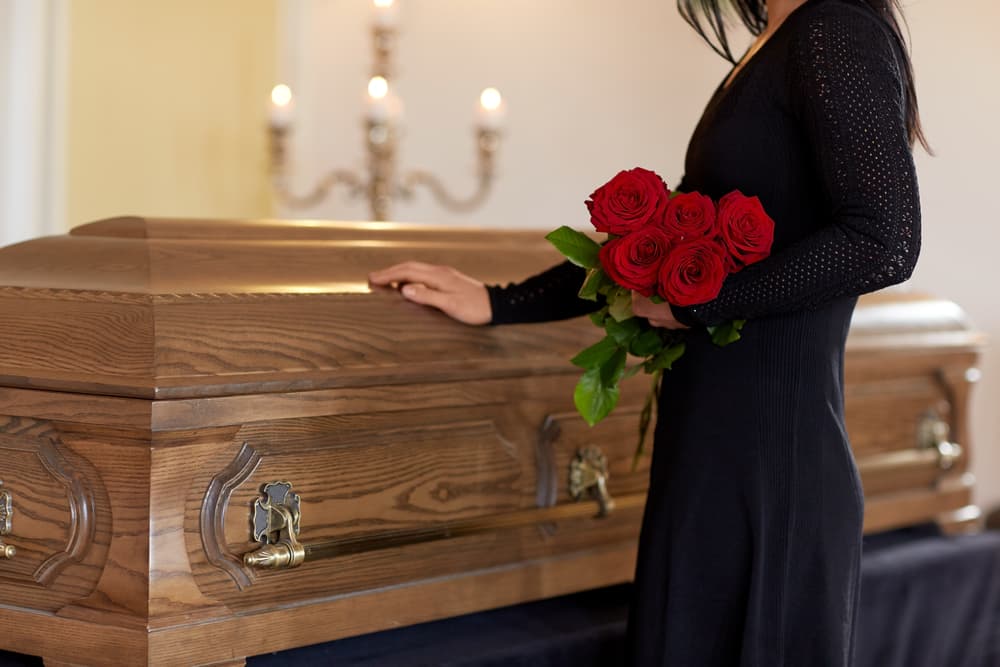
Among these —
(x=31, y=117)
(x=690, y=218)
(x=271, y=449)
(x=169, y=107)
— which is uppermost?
(x=169, y=107)

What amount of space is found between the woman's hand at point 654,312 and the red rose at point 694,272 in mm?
98

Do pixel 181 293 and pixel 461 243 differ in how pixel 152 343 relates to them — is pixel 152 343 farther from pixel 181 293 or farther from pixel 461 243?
pixel 461 243

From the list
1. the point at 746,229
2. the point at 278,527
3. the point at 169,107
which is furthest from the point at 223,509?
the point at 169,107

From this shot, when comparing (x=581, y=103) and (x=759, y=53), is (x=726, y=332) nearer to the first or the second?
(x=759, y=53)

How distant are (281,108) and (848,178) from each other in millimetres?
2672

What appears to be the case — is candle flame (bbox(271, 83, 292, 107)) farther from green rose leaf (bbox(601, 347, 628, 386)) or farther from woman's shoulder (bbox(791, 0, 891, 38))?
woman's shoulder (bbox(791, 0, 891, 38))

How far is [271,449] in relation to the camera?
1780 mm

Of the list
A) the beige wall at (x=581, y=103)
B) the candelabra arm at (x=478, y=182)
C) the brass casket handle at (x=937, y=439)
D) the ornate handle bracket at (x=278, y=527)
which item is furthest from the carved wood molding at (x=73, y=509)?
the beige wall at (x=581, y=103)

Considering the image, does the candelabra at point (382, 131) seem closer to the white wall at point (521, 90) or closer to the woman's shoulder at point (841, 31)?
the white wall at point (521, 90)

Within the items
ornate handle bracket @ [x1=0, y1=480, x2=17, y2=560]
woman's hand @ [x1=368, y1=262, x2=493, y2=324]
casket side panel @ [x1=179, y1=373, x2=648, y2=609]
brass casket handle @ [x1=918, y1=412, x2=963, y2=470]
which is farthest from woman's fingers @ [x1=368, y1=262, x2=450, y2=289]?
brass casket handle @ [x1=918, y1=412, x2=963, y2=470]

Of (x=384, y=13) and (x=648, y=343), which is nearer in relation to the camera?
(x=648, y=343)

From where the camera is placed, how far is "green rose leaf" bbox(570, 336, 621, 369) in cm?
182

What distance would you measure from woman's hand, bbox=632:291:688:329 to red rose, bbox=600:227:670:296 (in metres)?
0.07

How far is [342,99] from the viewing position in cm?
508
